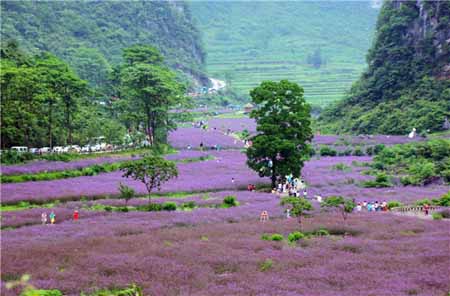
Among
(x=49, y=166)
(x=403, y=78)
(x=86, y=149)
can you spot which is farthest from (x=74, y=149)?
(x=403, y=78)

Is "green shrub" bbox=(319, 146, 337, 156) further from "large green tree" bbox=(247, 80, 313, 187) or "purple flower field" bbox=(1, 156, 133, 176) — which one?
"purple flower field" bbox=(1, 156, 133, 176)

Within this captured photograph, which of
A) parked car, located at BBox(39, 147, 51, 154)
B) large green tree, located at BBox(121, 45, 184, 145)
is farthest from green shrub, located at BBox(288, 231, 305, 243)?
large green tree, located at BBox(121, 45, 184, 145)

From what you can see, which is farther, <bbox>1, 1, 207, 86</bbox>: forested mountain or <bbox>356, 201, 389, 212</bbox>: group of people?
<bbox>1, 1, 207, 86</bbox>: forested mountain

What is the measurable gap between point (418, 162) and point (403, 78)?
45609mm

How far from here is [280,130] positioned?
5384cm

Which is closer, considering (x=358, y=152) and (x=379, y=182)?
(x=379, y=182)

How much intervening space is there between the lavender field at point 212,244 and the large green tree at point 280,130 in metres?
2.78

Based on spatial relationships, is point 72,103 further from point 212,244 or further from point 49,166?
point 212,244

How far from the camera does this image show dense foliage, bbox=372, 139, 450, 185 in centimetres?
5584

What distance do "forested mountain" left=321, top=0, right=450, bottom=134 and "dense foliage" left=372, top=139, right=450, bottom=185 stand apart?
2091 centimetres

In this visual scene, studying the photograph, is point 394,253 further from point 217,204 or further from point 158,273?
point 217,204

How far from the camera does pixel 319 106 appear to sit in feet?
495

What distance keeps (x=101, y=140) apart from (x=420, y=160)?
37.4 meters

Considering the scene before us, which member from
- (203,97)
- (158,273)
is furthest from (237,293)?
(203,97)
